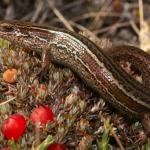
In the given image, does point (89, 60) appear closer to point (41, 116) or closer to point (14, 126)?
point (41, 116)

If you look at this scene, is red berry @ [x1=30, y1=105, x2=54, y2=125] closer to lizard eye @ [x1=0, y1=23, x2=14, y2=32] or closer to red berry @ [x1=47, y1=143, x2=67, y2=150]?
red berry @ [x1=47, y1=143, x2=67, y2=150]

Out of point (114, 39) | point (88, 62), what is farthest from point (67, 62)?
point (114, 39)

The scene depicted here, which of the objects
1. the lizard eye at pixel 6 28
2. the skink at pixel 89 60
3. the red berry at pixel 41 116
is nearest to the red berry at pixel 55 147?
the red berry at pixel 41 116

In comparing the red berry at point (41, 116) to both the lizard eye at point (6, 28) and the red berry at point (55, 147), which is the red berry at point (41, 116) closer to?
the red berry at point (55, 147)

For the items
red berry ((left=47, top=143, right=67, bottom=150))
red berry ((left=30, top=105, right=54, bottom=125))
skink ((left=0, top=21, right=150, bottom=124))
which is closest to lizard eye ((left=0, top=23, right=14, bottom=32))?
skink ((left=0, top=21, right=150, bottom=124))

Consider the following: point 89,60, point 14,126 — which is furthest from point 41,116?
point 89,60

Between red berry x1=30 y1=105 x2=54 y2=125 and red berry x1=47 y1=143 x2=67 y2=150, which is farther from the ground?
red berry x1=30 y1=105 x2=54 y2=125
